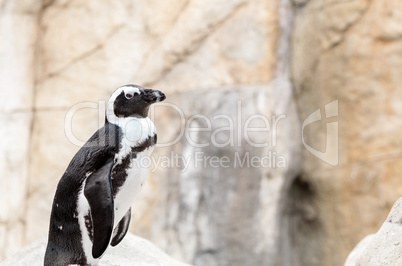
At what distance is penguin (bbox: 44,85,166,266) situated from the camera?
2174 mm

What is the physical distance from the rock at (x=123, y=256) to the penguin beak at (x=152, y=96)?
0.71 meters

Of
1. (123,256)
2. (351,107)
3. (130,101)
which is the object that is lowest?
(123,256)

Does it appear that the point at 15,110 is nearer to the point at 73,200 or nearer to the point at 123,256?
the point at 123,256

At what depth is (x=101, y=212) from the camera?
6.81ft

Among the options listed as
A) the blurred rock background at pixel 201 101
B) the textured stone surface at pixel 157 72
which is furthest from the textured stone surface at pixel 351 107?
the textured stone surface at pixel 157 72

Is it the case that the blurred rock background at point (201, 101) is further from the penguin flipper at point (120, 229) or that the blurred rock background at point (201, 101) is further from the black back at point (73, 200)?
the black back at point (73, 200)

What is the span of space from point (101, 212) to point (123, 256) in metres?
0.62

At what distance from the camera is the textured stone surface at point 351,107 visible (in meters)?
4.55

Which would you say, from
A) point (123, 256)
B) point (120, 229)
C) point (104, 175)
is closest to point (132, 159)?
point (104, 175)

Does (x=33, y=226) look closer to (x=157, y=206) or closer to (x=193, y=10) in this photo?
(x=157, y=206)

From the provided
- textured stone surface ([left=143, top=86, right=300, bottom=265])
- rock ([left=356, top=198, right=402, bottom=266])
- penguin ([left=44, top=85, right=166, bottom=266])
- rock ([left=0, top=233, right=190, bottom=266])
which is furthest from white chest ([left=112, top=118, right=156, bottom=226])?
textured stone surface ([left=143, top=86, right=300, bottom=265])

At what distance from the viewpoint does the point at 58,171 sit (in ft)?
15.5

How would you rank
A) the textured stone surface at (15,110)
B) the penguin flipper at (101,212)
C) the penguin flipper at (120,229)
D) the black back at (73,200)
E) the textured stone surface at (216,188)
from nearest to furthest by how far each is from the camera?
1. the penguin flipper at (101,212)
2. the black back at (73,200)
3. the penguin flipper at (120,229)
4. the textured stone surface at (15,110)
5. the textured stone surface at (216,188)

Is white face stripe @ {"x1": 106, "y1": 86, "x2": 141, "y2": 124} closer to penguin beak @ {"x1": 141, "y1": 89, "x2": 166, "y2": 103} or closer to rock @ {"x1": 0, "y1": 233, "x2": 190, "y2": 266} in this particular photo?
penguin beak @ {"x1": 141, "y1": 89, "x2": 166, "y2": 103}
